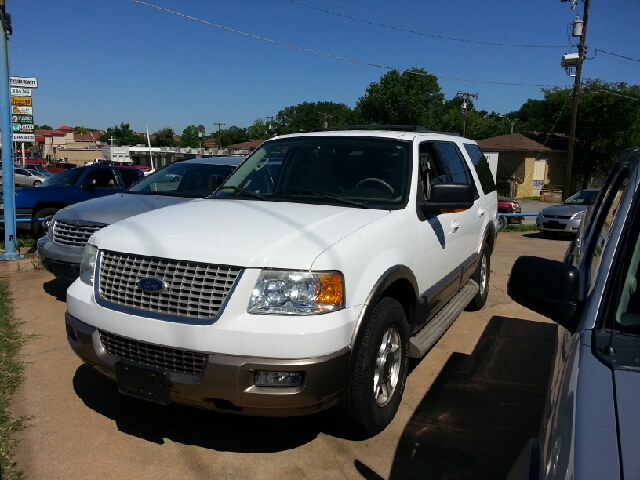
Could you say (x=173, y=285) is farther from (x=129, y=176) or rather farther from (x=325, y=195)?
(x=129, y=176)

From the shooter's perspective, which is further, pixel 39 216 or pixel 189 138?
pixel 189 138

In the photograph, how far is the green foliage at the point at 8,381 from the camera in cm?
316

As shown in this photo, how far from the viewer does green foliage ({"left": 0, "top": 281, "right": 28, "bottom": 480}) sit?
10.4 ft

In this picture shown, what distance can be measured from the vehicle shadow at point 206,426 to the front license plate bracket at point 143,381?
1.96ft

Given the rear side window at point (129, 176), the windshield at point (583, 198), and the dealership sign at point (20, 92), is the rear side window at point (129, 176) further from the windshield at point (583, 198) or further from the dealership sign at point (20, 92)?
the windshield at point (583, 198)

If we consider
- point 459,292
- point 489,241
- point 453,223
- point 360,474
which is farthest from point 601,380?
point 489,241

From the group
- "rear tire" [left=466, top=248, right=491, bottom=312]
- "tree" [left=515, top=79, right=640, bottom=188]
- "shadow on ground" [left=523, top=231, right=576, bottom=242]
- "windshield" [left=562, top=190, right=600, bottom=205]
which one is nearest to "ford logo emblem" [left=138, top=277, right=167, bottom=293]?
"rear tire" [left=466, top=248, right=491, bottom=312]

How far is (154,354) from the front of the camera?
3006 millimetres

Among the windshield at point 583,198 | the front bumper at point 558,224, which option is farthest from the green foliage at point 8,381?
the windshield at point 583,198

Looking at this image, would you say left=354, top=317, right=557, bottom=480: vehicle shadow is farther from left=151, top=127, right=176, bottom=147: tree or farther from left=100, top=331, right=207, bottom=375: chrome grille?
left=151, top=127, right=176, bottom=147: tree

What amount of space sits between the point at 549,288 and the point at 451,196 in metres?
1.85

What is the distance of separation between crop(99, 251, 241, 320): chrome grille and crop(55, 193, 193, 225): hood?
10.0 feet

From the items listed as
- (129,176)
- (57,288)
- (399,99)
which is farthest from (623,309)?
(399,99)

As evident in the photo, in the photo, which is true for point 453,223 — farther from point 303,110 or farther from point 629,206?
point 303,110
